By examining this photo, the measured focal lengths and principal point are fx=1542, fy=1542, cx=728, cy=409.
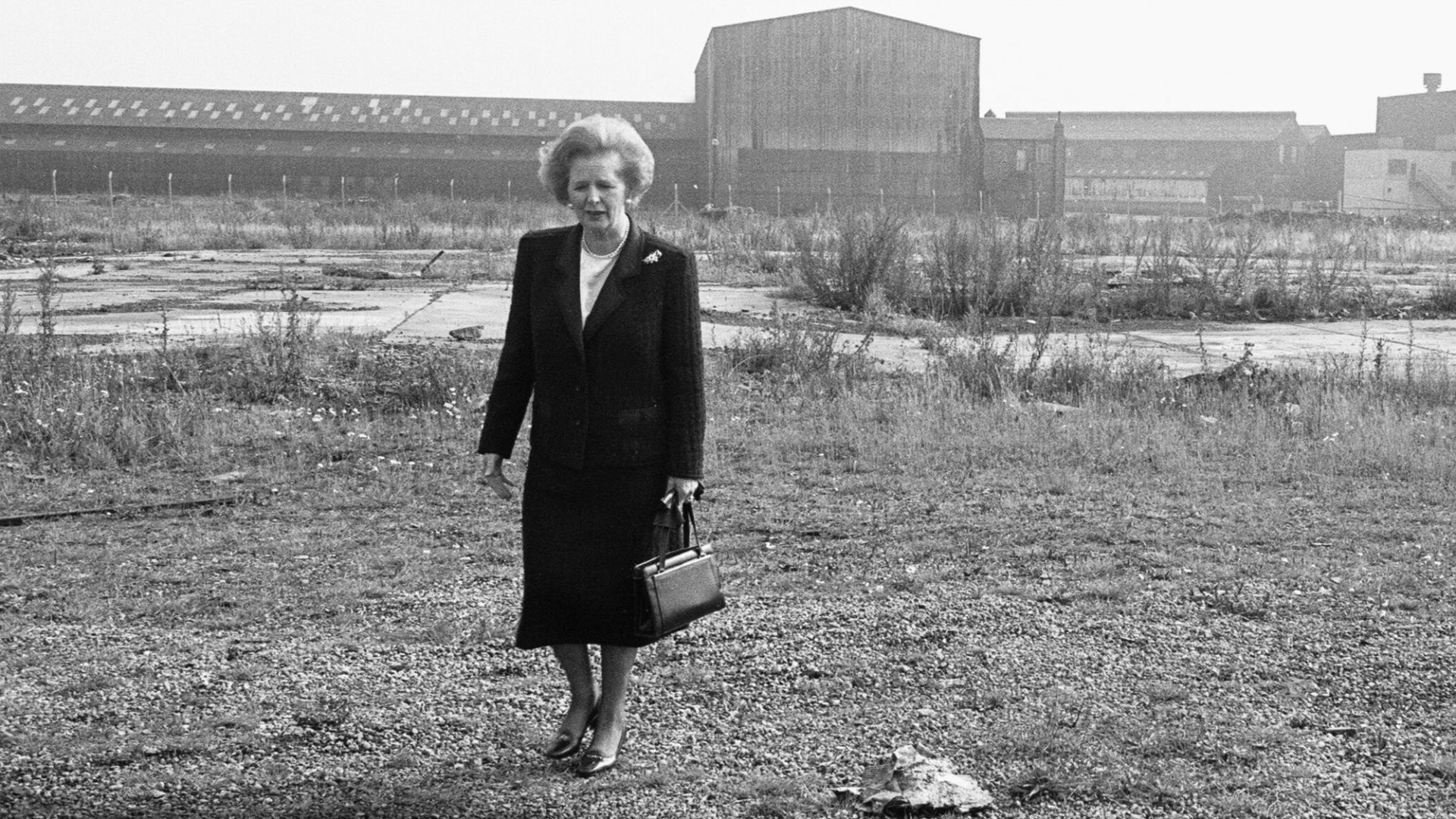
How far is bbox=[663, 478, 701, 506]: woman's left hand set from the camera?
4.15 meters

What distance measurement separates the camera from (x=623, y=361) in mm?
4109

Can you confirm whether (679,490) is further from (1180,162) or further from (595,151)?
(1180,162)

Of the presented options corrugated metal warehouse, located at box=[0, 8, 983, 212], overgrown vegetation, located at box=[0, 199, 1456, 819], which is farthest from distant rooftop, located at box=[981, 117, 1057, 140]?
overgrown vegetation, located at box=[0, 199, 1456, 819]

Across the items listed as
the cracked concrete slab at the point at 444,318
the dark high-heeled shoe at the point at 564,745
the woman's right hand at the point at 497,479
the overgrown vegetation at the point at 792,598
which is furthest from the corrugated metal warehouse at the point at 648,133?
the dark high-heeled shoe at the point at 564,745

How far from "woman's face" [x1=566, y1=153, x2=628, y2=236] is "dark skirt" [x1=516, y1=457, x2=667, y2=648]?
0.67m

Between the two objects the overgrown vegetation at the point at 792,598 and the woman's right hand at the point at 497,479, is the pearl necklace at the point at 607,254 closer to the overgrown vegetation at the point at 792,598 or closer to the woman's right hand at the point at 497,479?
the woman's right hand at the point at 497,479

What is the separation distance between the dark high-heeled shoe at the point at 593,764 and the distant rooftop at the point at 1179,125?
255ft

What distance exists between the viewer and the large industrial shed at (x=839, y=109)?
51.3m

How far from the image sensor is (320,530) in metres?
7.16

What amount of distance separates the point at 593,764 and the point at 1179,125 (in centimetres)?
8340

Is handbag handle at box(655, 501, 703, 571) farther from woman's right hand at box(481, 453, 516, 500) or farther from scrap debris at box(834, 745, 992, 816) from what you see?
scrap debris at box(834, 745, 992, 816)

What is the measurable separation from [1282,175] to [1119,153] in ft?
27.9

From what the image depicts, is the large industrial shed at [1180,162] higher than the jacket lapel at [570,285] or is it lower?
higher

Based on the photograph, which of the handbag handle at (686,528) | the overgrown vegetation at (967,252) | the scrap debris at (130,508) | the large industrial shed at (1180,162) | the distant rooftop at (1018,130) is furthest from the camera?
the large industrial shed at (1180,162)
